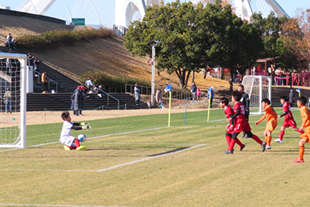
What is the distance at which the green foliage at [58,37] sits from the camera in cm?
5406

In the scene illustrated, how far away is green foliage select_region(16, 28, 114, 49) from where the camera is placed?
5406cm

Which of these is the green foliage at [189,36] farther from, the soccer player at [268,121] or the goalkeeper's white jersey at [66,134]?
the goalkeeper's white jersey at [66,134]

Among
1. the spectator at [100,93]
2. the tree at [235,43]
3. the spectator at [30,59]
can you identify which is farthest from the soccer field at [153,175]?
the tree at [235,43]

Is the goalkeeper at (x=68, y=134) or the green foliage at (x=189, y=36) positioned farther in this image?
the green foliage at (x=189, y=36)

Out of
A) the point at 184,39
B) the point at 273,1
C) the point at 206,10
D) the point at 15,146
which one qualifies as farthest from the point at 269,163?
the point at 273,1

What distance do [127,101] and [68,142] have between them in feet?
92.1

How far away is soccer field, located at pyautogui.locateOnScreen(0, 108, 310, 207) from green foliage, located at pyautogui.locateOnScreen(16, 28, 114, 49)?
43111 mm

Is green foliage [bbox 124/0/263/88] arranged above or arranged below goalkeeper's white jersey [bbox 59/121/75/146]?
above

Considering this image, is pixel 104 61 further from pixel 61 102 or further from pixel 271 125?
pixel 271 125

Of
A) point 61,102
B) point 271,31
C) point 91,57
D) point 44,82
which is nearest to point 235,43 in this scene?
point 271,31

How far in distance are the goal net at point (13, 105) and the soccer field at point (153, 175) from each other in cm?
77

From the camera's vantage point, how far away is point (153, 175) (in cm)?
826

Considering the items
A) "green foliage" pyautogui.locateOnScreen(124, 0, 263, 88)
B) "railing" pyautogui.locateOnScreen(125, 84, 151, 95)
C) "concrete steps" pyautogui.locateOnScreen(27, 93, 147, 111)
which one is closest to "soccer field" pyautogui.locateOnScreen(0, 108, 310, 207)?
"concrete steps" pyautogui.locateOnScreen(27, 93, 147, 111)

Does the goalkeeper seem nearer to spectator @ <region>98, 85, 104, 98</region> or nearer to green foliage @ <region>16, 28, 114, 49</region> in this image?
spectator @ <region>98, 85, 104, 98</region>
